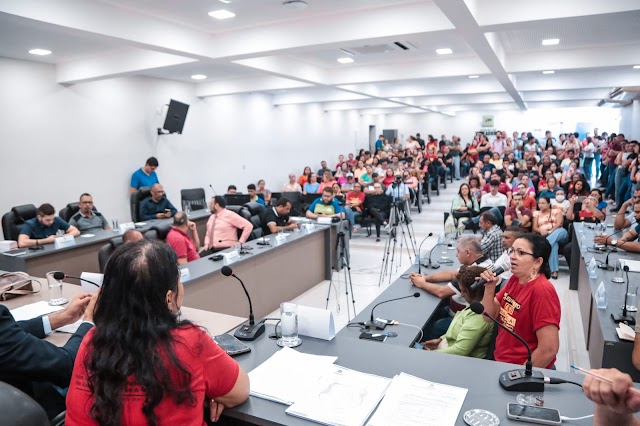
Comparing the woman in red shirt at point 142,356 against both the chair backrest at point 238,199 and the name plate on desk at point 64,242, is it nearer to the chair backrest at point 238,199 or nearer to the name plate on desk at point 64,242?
the name plate on desk at point 64,242

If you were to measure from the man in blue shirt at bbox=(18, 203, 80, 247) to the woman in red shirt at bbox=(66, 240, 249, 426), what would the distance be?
418 cm

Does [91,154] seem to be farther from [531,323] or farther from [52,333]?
[531,323]

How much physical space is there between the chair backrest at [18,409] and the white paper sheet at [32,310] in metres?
1.21

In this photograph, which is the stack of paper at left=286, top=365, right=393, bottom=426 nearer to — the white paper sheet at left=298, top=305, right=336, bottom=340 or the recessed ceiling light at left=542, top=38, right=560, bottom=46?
the white paper sheet at left=298, top=305, right=336, bottom=340

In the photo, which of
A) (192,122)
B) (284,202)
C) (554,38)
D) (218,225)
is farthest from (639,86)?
(192,122)

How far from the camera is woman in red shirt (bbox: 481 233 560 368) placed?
214 centimetres

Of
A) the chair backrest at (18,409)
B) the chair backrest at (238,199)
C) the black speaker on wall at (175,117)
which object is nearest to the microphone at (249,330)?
the chair backrest at (18,409)

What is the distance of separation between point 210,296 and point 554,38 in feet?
17.5

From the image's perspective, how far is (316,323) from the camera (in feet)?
6.39

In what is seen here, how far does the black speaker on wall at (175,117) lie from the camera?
27.8 ft

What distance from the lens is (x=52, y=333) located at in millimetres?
2203

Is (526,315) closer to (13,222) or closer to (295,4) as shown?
(295,4)

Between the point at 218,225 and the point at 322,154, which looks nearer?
the point at 218,225

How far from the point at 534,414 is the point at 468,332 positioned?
1.15m
